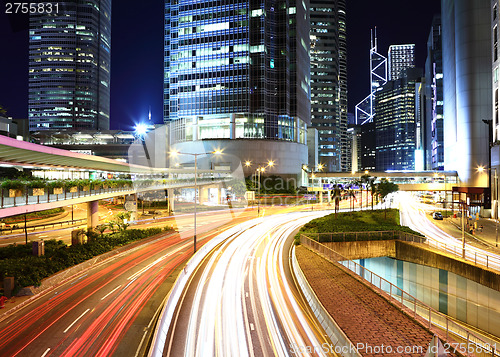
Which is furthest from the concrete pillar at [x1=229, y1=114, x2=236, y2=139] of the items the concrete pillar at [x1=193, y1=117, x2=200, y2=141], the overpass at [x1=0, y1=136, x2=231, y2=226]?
the overpass at [x1=0, y1=136, x2=231, y2=226]

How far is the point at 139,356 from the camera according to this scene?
12.8m

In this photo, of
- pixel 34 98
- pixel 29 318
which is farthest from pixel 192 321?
pixel 34 98

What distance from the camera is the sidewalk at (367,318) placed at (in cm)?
1260

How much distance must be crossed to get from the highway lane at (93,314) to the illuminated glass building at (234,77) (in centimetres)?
8600

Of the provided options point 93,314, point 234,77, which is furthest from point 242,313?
point 234,77

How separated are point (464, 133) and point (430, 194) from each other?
1952 inches

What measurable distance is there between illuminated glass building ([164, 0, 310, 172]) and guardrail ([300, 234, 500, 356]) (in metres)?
80.8

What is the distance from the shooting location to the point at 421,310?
78.8 ft

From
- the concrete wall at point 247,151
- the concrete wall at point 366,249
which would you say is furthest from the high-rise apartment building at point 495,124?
the concrete wall at point 247,151

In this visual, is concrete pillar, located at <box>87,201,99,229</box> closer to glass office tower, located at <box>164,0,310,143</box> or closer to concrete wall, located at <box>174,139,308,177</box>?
concrete wall, located at <box>174,139,308,177</box>

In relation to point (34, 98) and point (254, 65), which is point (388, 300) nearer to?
point (254, 65)

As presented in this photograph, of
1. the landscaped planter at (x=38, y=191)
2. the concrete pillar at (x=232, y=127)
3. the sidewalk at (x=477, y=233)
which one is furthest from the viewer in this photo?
the concrete pillar at (x=232, y=127)

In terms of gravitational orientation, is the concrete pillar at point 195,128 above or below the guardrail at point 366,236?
above

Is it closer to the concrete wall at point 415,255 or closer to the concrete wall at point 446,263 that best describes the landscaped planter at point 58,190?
the concrete wall at point 415,255
